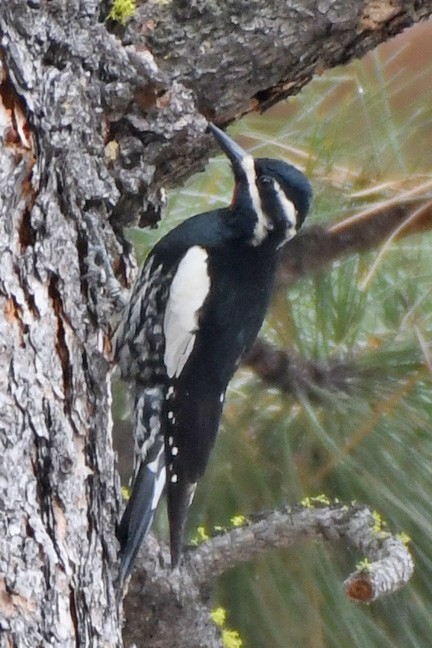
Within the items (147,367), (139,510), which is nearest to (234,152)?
(147,367)

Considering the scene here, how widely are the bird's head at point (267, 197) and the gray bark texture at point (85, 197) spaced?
0.48ft

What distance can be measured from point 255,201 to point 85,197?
434 mm

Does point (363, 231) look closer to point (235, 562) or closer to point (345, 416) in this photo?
point (345, 416)

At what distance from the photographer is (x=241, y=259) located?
1437 mm

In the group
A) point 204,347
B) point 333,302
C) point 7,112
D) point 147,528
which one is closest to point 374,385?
point 333,302

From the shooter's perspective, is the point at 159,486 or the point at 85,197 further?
the point at 159,486

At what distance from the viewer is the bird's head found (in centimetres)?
129

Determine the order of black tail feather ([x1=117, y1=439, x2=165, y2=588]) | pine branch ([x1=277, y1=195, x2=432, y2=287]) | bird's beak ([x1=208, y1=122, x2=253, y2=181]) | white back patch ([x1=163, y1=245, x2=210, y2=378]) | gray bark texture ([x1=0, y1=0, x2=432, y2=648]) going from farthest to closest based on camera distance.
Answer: white back patch ([x1=163, y1=245, x2=210, y2=378]), pine branch ([x1=277, y1=195, x2=432, y2=287]), bird's beak ([x1=208, y1=122, x2=253, y2=181]), black tail feather ([x1=117, y1=439, x2=165, y2=588]), gray bark texture ([x1=0, y1=0, x2=432, y2=648])

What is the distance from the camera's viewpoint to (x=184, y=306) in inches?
54.8

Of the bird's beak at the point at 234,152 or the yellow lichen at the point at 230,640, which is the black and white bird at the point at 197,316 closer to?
the bird's beak at the point at 234,152

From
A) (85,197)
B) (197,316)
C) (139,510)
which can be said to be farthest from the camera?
(197,316)

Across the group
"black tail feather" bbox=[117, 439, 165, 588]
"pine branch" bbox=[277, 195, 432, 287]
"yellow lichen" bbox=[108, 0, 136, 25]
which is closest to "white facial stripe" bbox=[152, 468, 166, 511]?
"black tail feather" bbox=[117, 439, 165, 588]

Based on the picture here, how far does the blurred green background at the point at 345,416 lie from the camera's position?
4.15 ft

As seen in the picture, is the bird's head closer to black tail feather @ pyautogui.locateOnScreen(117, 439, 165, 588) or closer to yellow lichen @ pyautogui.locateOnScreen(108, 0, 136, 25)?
yellow lichen @ pyautogui.locateOnScreen(108, 0, 136, 25)
